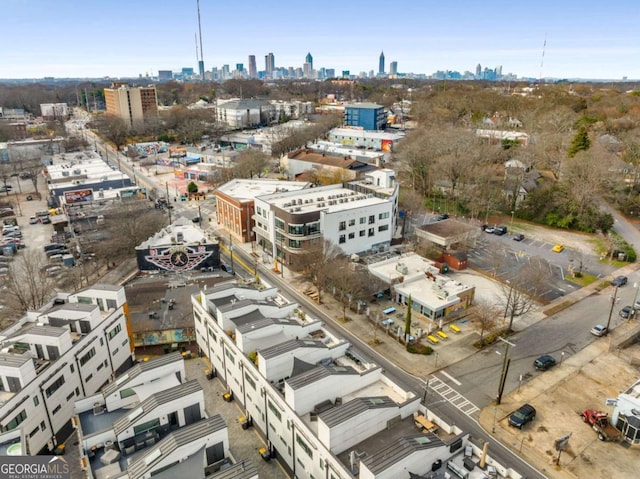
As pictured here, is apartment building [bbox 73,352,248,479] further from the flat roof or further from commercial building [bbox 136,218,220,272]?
the flat roof

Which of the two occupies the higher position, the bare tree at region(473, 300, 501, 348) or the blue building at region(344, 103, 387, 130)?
the blue building at region(344, 103, 387, 130)

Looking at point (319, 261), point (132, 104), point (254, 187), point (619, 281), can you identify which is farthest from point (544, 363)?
point (132, 104)

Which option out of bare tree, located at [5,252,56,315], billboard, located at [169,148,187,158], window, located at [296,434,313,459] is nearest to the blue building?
billboard, located at [169,148,187,158]

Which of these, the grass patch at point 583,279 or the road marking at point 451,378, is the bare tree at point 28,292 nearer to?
the road marking at point 451,378

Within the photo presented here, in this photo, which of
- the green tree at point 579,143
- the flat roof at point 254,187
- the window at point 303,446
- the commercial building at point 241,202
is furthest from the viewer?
the green tree at point 579,143

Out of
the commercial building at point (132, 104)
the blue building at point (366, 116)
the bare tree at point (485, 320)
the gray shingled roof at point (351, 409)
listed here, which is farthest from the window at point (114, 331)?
the commercial building at point (132, 104)

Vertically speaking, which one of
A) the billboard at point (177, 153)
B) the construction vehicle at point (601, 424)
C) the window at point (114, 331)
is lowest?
the construction vehicle at point (601, 424)
